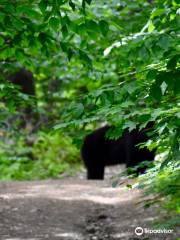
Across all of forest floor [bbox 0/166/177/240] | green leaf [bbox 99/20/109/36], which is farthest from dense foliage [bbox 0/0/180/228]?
forest floor [bbox 0/166/177/240]

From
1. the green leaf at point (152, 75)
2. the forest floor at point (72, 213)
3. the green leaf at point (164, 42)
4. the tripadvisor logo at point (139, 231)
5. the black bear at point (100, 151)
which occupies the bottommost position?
the tripadvisor logo at point (139, 231)

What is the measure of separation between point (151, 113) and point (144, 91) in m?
0.33

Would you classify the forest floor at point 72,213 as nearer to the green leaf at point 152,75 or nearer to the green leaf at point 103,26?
the green leaf at point 103,26

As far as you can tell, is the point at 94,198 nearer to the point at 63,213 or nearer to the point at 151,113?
the point at 63,213

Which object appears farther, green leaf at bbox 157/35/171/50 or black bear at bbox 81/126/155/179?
black bear at bbox 81/126/155/179

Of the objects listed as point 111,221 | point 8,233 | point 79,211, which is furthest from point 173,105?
point 79,211

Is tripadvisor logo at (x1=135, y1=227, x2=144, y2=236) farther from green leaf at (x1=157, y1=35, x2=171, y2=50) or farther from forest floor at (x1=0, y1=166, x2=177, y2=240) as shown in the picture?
green leaf at (x1=157, y1=35, x2=171, y2=50)

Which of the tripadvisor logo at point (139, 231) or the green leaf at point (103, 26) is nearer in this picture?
the green leaf at point (103, 26)

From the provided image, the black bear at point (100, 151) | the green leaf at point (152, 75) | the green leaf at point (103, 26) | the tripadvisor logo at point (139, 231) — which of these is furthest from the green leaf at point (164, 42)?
the black bear at point (100, 151)

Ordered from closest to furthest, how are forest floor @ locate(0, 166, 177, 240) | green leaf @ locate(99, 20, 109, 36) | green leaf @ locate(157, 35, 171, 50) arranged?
green leaf @ locate(157, 35, 171, 50) → green leaf @ locate(99, 20, 109, 36) → forest floor @ locate(0, 166, 177, 240)

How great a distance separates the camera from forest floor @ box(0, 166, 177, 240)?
19.5 ft

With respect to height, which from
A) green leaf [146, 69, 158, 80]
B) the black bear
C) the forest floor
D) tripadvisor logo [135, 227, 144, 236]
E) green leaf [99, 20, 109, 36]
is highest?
the black bear

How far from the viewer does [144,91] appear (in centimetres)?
362

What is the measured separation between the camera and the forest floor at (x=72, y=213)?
5.94m
